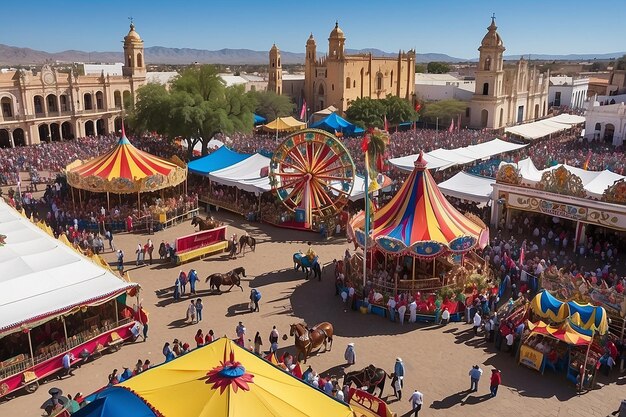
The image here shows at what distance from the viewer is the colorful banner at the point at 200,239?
18.0 meters

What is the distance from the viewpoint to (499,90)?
50469 mm

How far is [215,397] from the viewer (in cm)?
761

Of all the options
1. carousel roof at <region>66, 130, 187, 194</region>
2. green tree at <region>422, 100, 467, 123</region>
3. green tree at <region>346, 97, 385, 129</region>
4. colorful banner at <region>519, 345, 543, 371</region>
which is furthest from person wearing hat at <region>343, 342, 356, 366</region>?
green tree at <region>422, 100, 467, 123</region>

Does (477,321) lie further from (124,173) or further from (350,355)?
(124,173)

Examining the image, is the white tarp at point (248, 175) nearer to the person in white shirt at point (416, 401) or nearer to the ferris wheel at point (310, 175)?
the ferris wheel at point (310, 175)

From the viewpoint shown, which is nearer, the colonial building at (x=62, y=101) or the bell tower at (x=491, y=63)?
the colonial building at (x=62, y=101)

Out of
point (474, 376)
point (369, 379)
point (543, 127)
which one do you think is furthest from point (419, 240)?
point (543, 127)

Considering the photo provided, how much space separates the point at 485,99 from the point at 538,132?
10.6 m

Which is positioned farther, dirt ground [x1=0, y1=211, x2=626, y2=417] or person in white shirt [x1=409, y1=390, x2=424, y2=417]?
dirt ground [x1=0, y1=211, x2=626, y2=417]

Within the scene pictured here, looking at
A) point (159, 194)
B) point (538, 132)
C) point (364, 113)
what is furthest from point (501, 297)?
point (364, 113)

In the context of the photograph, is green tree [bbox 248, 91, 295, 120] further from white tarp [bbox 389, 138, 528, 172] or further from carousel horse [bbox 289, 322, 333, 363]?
carousel horse [bbox 289, 322, 333, 363]

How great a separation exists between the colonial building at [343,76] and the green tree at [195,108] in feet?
69.2

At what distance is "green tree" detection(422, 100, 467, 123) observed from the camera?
168 feet

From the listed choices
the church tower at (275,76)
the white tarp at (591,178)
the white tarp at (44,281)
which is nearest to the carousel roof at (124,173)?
the white tarp at (44,281)
